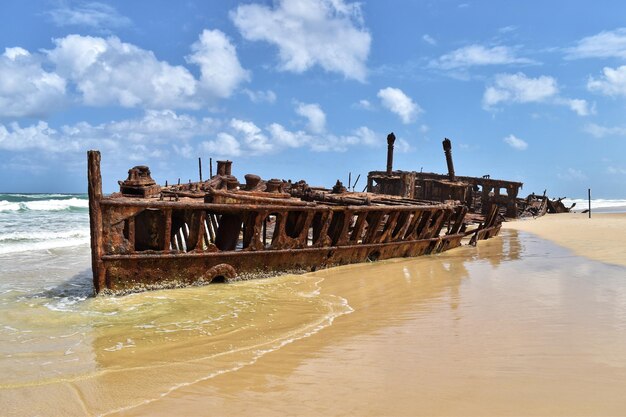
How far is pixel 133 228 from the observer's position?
23.7 ft

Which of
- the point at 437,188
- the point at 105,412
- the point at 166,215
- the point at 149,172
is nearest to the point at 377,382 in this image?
the point at 105,412

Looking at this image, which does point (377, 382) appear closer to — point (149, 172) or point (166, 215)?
point (166, 215)

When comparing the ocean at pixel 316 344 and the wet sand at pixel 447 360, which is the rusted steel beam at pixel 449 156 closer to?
the ocean at pixel 316 344

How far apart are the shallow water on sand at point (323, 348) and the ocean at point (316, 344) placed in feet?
0.06

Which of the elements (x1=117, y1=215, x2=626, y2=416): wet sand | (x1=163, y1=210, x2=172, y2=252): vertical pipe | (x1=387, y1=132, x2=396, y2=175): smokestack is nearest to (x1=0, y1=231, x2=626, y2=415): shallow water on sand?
(x1=117, y1=215, x2=626, y2=416): wet sand

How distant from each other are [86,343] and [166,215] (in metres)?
2.60

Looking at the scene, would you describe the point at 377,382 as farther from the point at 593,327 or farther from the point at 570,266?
the point at 570,266

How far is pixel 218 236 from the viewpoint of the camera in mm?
8680

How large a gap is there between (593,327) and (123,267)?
638cm

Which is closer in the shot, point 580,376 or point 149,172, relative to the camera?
point 580,376

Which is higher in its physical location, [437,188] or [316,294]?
[437,188]

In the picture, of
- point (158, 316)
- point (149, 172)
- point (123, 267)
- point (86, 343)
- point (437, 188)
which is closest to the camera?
point (86, 343)

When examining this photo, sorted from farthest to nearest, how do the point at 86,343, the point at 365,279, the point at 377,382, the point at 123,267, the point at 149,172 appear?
the point at 149,172, the point at 365,279, the point at 123,267, the point at 86,343, the point at 377,382

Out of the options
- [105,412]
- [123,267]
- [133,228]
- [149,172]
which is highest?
[149,172]
